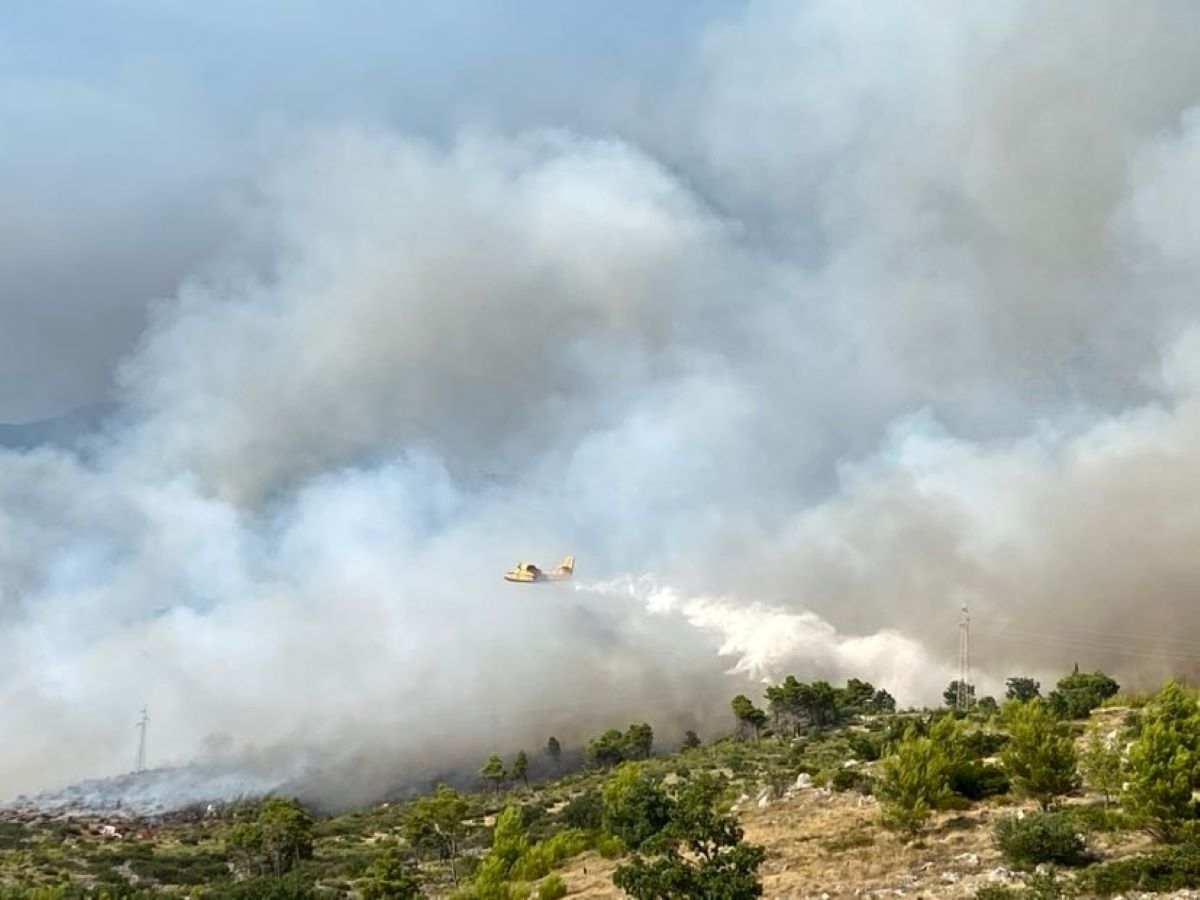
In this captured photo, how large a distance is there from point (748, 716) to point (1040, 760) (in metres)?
93.6

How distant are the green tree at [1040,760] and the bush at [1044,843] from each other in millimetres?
8652

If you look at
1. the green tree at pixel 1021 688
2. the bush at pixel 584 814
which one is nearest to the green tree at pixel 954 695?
the green tree at pixel 1021 688

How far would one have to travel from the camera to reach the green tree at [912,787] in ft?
141

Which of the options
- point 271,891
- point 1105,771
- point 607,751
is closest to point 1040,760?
point 1105,771

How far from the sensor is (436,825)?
7219 centimetres

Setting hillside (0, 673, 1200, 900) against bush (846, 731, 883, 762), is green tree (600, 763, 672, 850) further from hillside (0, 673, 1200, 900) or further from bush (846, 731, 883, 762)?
bush (846, 731, 883, 762)

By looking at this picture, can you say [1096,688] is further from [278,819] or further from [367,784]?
[367,784]

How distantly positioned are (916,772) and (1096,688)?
2718 inches

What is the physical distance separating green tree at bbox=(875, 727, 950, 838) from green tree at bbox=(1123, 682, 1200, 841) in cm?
987

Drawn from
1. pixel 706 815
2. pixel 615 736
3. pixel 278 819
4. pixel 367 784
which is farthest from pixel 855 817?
pixel 367 784

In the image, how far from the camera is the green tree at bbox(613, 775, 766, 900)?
28594mm

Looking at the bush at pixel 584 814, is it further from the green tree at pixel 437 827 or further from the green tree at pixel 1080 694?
the green tree at pixel 1080 694

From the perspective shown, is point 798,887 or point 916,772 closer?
point 798,887

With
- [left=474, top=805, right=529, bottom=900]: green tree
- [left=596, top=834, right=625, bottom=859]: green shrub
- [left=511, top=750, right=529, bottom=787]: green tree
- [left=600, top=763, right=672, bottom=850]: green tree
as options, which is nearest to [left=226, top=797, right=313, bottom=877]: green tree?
[left=474, top=805, right=529, bottom=900]: green tree
